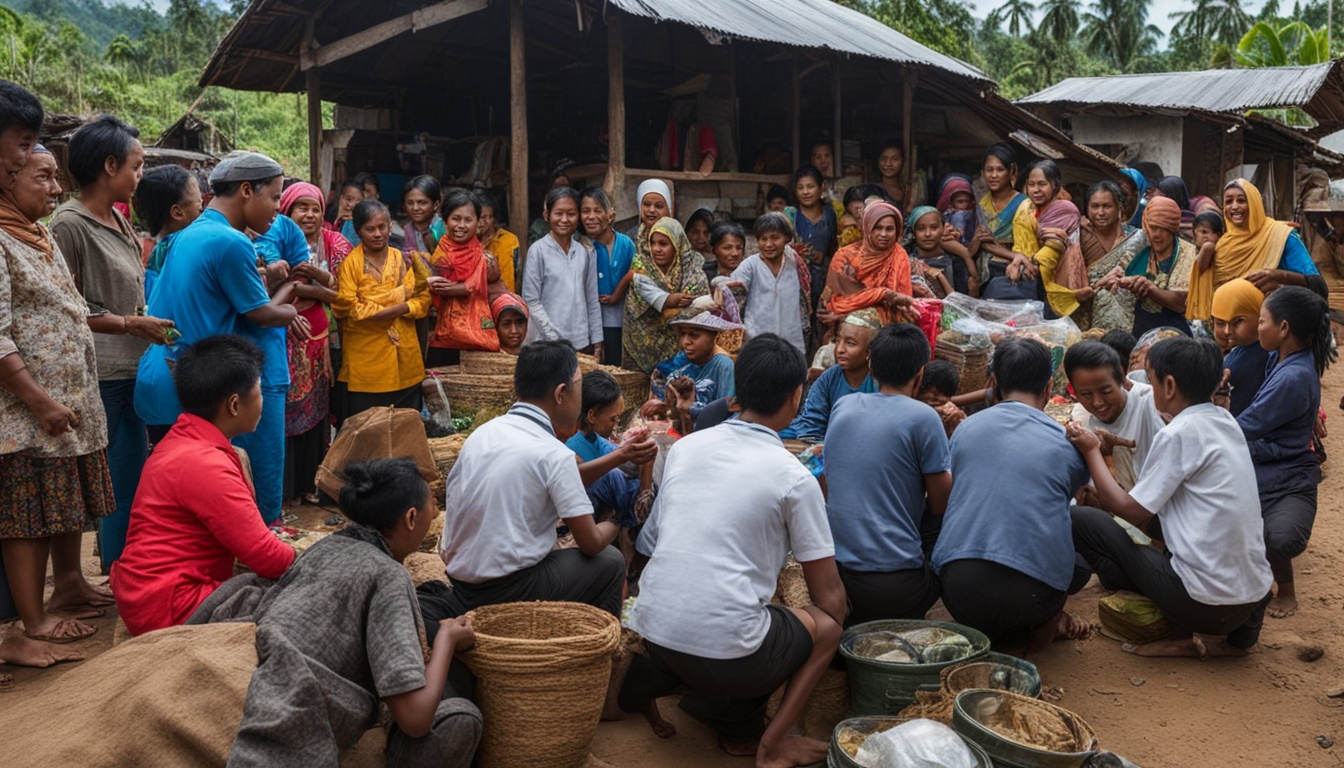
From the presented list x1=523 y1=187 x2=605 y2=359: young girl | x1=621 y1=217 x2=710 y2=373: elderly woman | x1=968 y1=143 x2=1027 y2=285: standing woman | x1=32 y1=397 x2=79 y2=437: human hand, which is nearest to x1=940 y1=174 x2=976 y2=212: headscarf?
x1=968 y1=143 x2=1027 y2=285: standing woman

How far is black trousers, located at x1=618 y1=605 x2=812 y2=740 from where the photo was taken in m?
3.15

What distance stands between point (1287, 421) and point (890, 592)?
2182 mm

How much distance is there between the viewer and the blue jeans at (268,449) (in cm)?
455

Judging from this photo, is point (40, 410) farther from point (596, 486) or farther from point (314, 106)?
point (314, 106)

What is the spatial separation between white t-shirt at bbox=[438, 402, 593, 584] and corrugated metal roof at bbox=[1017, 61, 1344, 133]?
37.1ft

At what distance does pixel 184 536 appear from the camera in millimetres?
3244

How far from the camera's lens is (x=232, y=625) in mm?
2723

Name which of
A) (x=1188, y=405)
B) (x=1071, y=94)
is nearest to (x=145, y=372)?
(x=1188, y=405)

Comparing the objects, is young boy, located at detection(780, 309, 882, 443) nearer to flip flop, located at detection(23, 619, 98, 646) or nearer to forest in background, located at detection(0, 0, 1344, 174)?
flip flop, located at detection(23, 619, 98, 646)

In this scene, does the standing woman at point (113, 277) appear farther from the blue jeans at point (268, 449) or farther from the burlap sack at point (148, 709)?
the burlap sack at point (148, 709)

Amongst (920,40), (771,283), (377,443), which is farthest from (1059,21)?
(377,443)

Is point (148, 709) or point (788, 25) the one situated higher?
point (788, 25)

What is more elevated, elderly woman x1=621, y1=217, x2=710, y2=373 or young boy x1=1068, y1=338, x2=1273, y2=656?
elderly woman x1=621, y1=217, x2=710, y2=373

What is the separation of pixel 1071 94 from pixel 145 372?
13746mm
